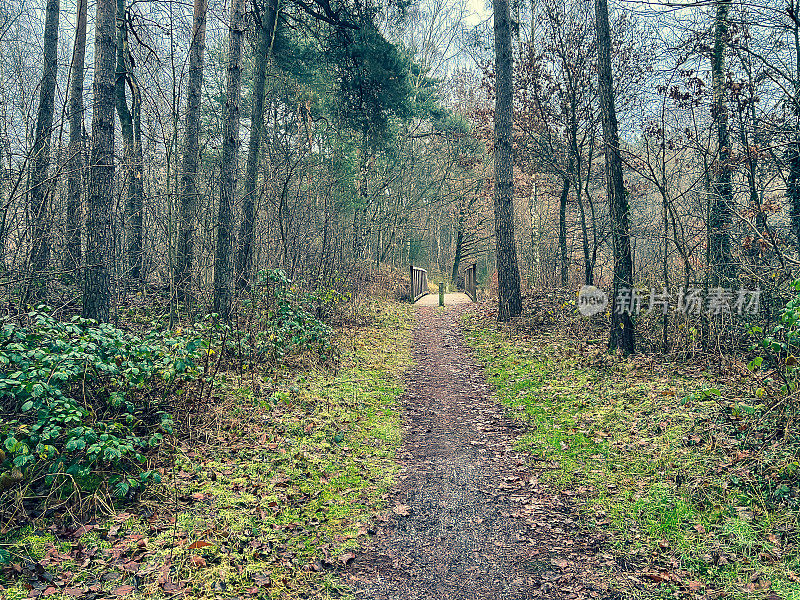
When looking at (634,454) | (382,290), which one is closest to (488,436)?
(634,454)

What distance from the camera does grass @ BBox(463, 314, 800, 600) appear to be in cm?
355

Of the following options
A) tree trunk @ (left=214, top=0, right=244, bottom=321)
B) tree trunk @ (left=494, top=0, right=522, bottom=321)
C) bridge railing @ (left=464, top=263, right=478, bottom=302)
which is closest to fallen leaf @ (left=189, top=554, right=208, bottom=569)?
tree trunk @ (left=214, top=0, right=244, bottom=321)

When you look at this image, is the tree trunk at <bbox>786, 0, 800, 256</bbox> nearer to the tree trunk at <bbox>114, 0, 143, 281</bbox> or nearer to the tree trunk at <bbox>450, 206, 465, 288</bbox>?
the tree trunk at <bbox>114, 0, 143, 281</bbox>

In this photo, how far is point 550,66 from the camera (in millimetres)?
13758

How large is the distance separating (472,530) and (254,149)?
8.43 meters

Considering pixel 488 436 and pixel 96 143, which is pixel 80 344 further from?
pixel 488 436

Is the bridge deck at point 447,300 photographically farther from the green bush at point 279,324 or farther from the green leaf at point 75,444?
the green leaf at point 75,444

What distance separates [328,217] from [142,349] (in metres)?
6.76

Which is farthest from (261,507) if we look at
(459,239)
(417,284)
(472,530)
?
(459,239)

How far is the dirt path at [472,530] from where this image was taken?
11.8 ft

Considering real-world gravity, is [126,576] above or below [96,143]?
below

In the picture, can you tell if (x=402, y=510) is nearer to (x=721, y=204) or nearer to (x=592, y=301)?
(x=721, y=204)

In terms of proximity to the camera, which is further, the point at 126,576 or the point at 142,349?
the point at 142,349

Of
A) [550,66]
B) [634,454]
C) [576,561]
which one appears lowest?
[576,561]
